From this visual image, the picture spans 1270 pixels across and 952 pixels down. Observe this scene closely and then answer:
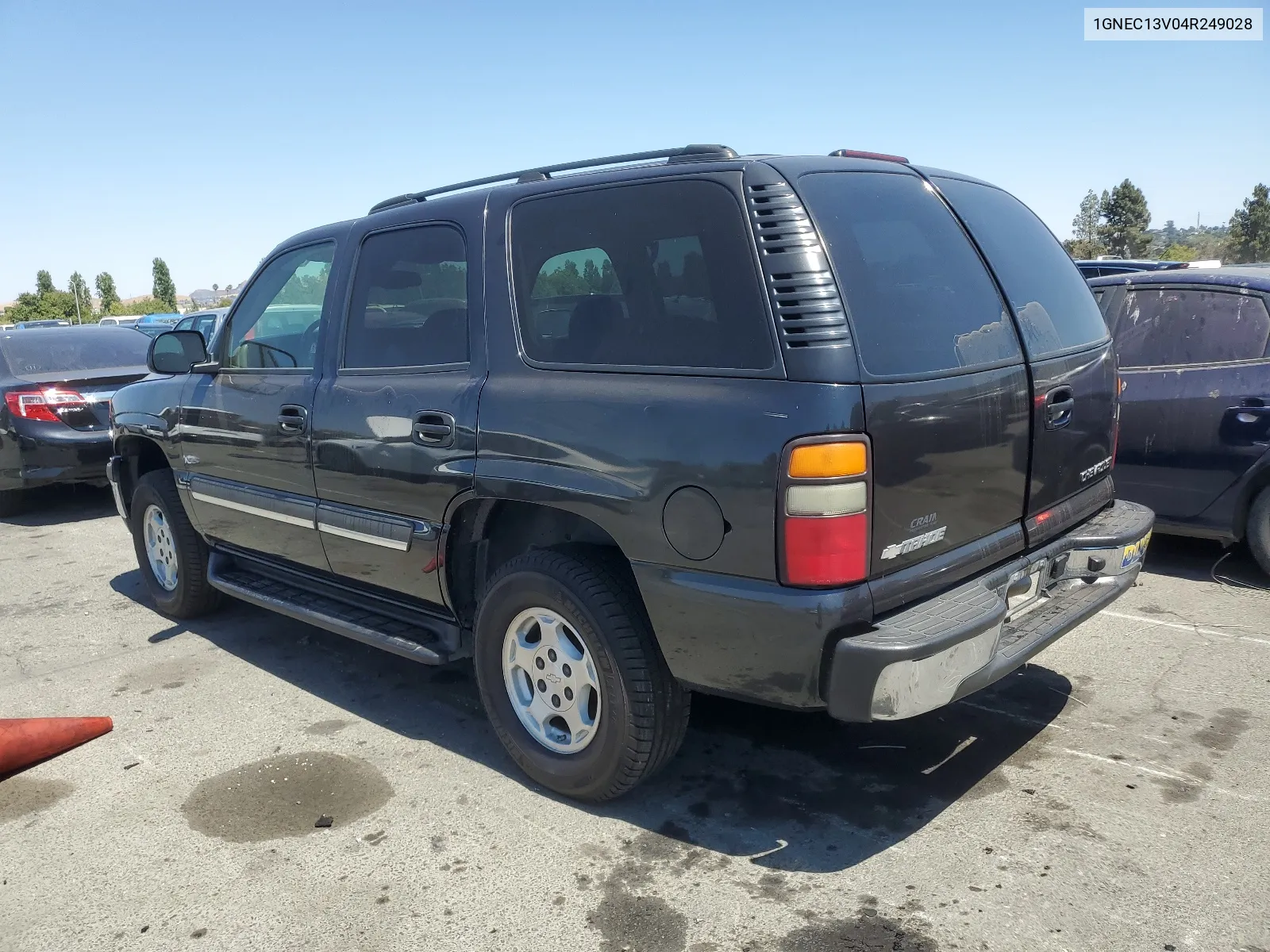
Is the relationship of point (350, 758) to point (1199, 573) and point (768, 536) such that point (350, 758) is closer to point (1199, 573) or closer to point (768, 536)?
point (768, 536)

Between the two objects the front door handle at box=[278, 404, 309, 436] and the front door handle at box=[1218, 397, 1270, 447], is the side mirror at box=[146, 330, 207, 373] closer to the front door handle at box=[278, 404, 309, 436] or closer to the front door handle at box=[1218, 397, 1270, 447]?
the front door handle at box=[278, 404, 309, 436]

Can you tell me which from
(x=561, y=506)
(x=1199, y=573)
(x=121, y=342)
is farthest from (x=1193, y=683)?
(x=121, y=342)

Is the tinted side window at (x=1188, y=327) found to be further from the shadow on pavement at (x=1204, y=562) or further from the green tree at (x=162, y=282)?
the green tree at (x=162, y=282)

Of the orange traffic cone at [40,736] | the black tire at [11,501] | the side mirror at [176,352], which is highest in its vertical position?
→ the side mirror at [176,352]

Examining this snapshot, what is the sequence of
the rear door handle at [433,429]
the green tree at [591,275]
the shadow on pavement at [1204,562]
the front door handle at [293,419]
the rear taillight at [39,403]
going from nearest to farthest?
the green tree at [591,275] < the rear door handle at [433,429] < the front door handle at [293,419] < the shadow on pavement at [1204,562] < the rear taillight at [39,403]

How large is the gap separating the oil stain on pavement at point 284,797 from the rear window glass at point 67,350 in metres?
6.55

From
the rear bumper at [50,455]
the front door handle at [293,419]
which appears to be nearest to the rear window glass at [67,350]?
the rear bumper at [50,455]

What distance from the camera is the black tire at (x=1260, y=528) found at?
17.1 feet

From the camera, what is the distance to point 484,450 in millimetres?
3334

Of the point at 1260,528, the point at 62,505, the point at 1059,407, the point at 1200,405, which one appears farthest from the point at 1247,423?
the point at 62,505

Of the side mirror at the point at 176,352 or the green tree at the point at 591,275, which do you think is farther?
the side mirror at the point at 176,352

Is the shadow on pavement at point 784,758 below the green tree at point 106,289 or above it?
below

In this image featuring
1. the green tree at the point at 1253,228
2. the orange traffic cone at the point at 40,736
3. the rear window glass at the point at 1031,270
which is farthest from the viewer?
the green tree at the point at 1253,228

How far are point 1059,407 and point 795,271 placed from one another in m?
1.18
